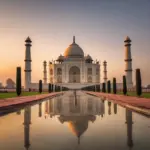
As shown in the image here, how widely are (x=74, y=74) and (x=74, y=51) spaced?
218 inches

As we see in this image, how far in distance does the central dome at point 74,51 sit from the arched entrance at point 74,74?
315cm

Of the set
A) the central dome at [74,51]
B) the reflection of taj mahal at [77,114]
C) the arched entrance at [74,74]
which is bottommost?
the reflection of taj mahal at [77,114]

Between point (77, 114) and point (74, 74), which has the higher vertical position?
point (74, 74)

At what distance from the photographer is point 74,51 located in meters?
53.8

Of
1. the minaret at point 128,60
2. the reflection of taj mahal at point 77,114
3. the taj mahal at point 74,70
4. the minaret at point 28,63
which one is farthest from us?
the taj mahal at point 74,70

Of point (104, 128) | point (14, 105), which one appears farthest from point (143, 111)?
point (14, 105)

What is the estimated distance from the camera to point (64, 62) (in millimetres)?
51656

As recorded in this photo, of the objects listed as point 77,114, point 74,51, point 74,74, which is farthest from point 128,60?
point 77,114

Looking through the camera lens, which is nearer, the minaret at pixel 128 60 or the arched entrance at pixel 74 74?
the minaret at pixel 128 60

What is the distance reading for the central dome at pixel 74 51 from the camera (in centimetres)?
5357

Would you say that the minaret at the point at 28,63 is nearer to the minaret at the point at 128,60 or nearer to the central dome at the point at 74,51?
the central dome at the point at 74,51

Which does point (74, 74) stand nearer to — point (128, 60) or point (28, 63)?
point (28, 63)

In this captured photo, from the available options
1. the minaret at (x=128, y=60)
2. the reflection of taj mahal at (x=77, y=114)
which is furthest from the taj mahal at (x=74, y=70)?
the reflection of taj mahal at (x=77, y=114)

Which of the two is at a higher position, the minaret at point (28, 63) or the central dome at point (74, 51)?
the central dome at point (74, 51)
